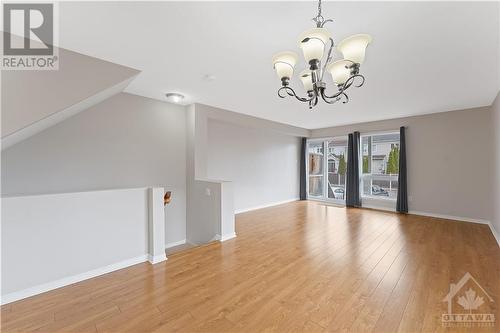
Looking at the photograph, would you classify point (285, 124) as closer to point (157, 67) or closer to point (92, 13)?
point (157, 67)

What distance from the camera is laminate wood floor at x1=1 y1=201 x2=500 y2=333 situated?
1805 mm

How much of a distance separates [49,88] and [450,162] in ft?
24.1

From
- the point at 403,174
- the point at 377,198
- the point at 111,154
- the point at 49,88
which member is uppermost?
the point at 49,88

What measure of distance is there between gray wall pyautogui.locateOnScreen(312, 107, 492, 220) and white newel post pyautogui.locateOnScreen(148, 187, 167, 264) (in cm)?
604

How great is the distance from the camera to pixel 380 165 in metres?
6.26

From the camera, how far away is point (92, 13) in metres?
1.76

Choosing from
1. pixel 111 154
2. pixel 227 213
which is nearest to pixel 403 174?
pixel 227 213

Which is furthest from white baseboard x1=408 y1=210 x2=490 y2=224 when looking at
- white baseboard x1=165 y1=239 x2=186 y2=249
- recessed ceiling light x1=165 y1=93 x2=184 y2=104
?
recessed ceiling light x1=165 y1=93 x2=184 y2=104

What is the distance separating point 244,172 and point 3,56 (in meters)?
4.76

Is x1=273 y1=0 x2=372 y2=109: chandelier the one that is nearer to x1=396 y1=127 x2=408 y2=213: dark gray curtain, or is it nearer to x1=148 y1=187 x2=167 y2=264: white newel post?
x1=148 y1=187 x2=167 y2=264: white newel post

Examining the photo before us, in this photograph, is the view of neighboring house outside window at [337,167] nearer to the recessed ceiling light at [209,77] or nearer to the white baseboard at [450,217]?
the white baseboard at [450,217]

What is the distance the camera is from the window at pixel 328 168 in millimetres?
7203

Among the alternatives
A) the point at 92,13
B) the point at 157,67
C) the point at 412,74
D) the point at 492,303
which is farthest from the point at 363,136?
the point at 92,13

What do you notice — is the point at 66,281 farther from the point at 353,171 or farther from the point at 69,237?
the point at 353,171
